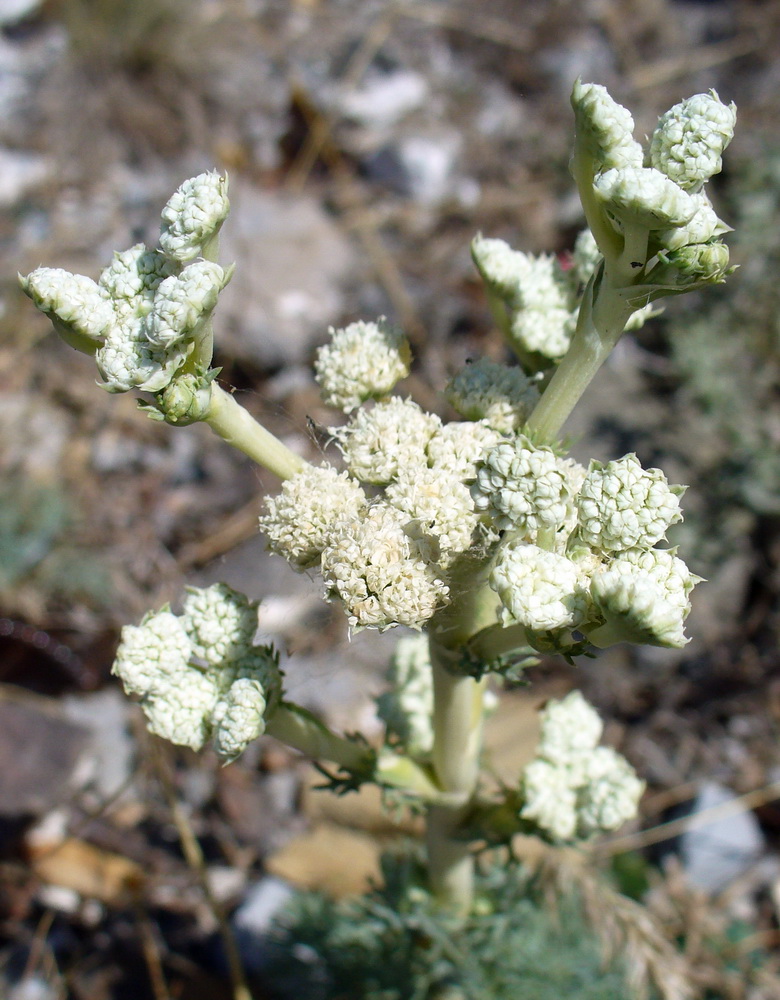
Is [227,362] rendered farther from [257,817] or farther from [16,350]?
[257,817]

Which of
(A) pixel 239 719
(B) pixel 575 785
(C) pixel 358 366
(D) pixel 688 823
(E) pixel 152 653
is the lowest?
(A) pixel 239 719

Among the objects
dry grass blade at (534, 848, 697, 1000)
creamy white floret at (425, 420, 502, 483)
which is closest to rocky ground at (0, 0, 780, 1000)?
dry grass blade at (534, 848, 697, 1000)

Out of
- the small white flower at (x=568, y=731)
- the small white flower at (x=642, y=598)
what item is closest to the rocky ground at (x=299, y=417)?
the small white flower at (x=568, y=731)

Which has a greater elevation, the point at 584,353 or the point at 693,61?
the point at 693,61

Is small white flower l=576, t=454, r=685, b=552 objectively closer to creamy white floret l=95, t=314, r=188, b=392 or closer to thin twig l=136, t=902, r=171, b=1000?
creamy white floret l=95, t=314, r=188, b=392

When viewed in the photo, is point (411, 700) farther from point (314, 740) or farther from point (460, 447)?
point (460, 447)

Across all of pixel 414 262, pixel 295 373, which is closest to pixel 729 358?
pixel 414 262

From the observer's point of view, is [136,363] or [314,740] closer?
[136,363]

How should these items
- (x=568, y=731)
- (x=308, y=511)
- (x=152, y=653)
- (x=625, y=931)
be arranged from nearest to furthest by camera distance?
1. (x=308, y=511)
2. (x=152, y=653)
3. (x=568, y=731)
4. (x=625, y=931)

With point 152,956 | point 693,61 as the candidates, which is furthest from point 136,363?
point 693,61
